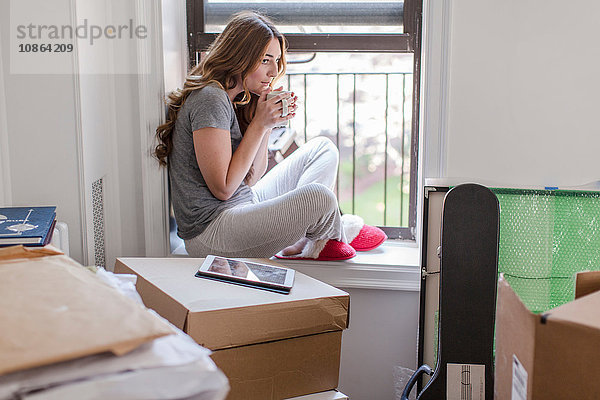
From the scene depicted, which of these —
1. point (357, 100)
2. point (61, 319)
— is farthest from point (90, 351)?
point (357, 100)

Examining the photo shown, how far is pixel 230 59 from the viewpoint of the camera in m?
1.83

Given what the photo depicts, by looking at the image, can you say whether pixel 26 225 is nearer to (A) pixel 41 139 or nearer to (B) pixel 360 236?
(A) pixel 41 139

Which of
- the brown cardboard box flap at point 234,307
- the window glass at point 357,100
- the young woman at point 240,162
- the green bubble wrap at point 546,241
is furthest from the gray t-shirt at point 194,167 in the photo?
the green bubble wrap at point 546,241

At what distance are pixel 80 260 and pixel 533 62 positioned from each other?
4.53ft

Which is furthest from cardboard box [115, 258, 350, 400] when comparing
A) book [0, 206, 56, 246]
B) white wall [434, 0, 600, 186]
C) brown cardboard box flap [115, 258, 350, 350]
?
white wall [434, 0, 600, 186]

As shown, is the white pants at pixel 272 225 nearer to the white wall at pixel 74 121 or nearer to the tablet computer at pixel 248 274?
the tablet computer at pixel 248 274

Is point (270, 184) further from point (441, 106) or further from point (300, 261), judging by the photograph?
point (441, 106)

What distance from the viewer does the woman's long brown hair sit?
5.96ft

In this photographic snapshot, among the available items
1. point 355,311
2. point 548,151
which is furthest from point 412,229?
point 548,151

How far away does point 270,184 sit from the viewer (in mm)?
2039

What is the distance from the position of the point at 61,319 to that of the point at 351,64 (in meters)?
1.72

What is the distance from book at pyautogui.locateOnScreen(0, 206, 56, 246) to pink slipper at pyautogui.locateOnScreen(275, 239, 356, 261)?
73 centimetres

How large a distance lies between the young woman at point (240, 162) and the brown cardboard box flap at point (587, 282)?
2.72ft

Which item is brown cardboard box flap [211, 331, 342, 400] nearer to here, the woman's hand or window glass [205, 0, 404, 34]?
the woman's hand
